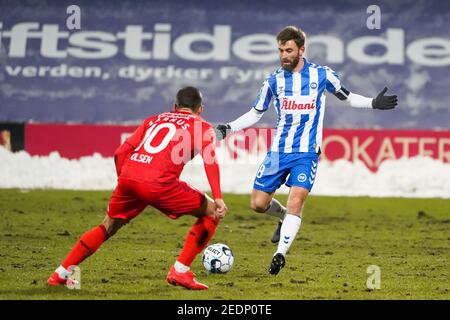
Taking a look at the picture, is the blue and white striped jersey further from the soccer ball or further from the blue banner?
the blue banner

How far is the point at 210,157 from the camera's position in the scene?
657 cm

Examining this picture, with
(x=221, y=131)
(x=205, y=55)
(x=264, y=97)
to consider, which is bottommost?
(x=221, y=131)

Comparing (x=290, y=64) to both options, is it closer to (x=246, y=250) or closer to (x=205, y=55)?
(x=246, y=250)

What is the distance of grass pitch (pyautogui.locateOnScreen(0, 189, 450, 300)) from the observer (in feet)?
22.4

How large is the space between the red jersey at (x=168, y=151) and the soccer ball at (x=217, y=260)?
1.16m

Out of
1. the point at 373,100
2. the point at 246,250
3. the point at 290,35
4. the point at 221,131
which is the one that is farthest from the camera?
the point at 246,250

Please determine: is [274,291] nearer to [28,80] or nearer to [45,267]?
[45,267]

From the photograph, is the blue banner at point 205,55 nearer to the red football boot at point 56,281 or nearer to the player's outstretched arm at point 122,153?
the player's outstretched arm at point 122,153

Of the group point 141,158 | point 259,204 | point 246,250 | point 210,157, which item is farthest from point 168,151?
point 246,250

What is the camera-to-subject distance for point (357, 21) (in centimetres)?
1817

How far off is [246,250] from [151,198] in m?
3.43

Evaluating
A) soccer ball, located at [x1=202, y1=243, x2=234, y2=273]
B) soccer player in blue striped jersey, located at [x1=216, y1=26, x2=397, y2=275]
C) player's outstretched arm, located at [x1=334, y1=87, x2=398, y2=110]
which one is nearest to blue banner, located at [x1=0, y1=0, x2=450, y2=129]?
player's outstretched arm, located at [x1=334, y1=87, x2=398, y2=110]

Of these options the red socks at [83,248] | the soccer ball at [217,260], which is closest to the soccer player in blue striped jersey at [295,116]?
the soccer ball at [217,260]

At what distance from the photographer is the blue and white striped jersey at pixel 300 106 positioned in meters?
7.98
